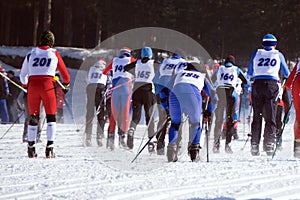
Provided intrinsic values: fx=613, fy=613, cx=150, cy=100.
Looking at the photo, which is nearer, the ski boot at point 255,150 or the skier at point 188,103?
the skier at point 188,103

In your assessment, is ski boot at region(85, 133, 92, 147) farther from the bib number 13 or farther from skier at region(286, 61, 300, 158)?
skier at region(286, 61, 300, 158)

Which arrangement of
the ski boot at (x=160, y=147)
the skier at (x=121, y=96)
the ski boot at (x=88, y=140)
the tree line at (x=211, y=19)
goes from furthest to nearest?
the tree line at (x=211, y=19) < the ski boot at (x=88, y=140) < the skier at (x=121, y=96) < the ski boot at (x=160, y=147)

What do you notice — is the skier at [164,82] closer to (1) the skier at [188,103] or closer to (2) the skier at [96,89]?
(1) the skier at [188,103]

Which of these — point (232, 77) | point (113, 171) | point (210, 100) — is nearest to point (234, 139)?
point (232, 77)

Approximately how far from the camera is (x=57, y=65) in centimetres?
948

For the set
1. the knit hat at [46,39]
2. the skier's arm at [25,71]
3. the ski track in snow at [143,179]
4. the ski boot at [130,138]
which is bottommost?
the ski track in snow at [143,179]

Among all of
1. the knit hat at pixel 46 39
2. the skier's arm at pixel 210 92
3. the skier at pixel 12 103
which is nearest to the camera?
the skier's arm at pixel 210 92

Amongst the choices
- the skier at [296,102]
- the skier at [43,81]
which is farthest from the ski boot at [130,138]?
the skier at [296,102]

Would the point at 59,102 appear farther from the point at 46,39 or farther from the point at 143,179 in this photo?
the point at 143,179

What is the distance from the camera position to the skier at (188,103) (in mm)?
8727

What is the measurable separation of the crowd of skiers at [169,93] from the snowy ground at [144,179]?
0.75 m

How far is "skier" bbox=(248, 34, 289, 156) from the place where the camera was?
1033 cm

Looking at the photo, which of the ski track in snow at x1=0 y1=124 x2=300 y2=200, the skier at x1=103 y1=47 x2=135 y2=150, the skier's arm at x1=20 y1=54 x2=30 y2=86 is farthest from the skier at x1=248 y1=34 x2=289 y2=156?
the skier's arm at x1=20 y1=54 x2=30 y2=86

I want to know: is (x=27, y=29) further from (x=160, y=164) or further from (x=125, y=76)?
(x=160, y=164)
